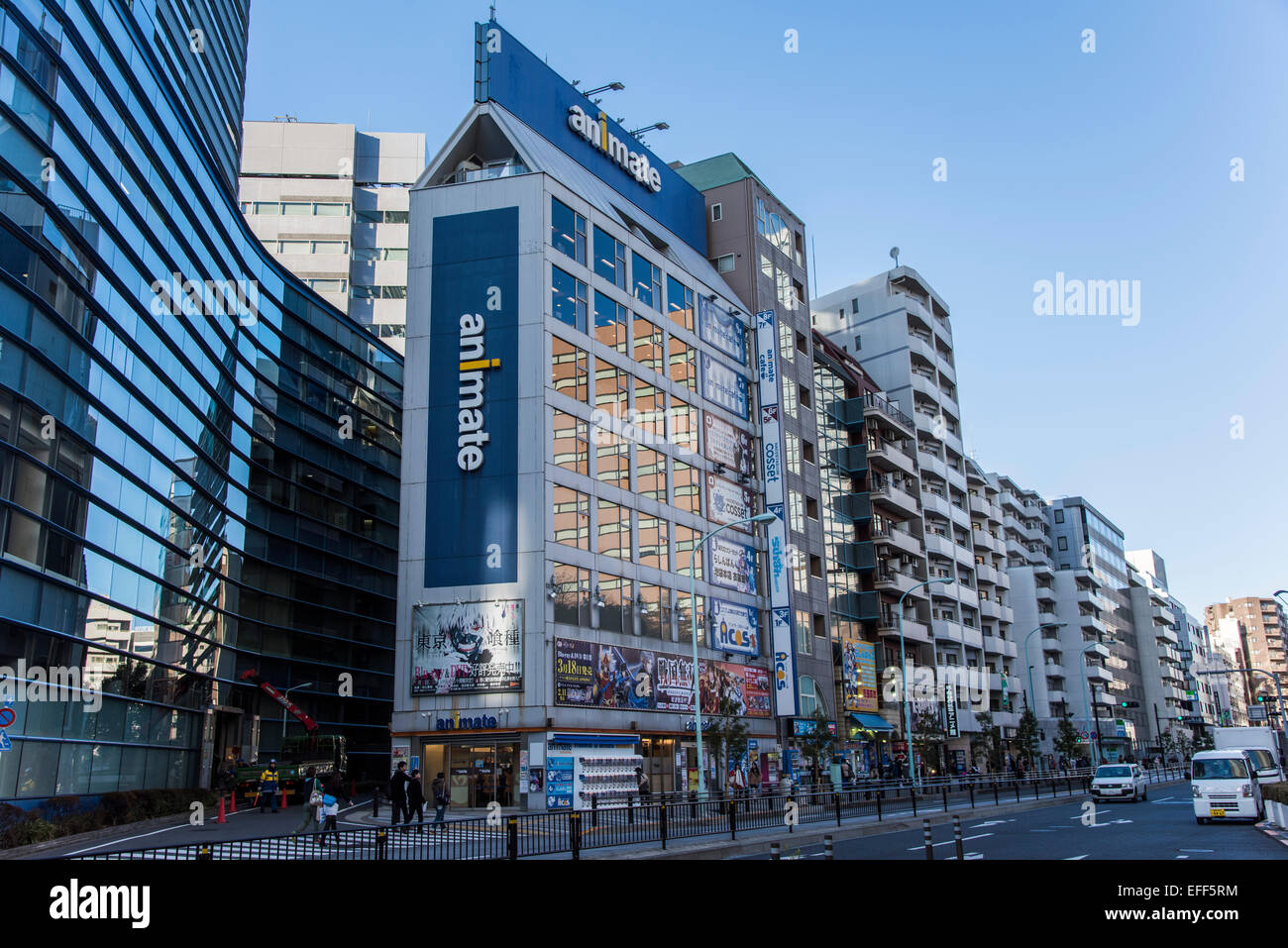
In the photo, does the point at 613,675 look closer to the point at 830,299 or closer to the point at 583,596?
the point at 583,596

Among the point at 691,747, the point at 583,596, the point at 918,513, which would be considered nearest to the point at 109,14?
the point at 583,596

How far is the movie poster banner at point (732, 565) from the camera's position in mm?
56938

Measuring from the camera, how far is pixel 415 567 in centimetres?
4625

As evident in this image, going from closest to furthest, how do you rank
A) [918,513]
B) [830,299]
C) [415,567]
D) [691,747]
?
[415,567], [691,747], [918,513], [830,299]

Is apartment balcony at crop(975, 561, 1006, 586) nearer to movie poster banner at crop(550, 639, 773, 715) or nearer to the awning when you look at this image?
the awning

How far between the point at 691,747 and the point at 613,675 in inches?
299

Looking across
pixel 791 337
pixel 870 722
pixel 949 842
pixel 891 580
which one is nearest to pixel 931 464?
pixel 891 580

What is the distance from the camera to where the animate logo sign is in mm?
47062

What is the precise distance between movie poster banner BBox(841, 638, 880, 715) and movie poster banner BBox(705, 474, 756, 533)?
14.0 m

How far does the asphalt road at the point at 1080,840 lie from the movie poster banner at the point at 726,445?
26.6 meters

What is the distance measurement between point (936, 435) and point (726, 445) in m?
36.4

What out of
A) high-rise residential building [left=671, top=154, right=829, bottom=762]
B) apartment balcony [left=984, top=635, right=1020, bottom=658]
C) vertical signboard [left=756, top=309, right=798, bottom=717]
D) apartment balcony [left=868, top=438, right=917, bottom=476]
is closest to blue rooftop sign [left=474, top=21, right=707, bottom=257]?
high-rise residential building [left=671, top=154, right=829, bottom=762]

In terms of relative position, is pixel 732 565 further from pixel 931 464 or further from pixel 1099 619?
pixel 1099 619
